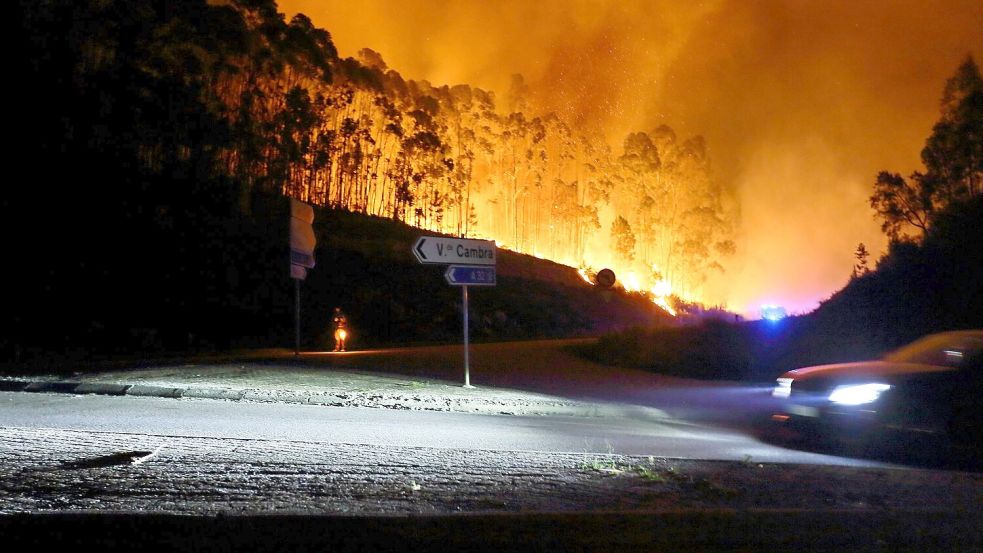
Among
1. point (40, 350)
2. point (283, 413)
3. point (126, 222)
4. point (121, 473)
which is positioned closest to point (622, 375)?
point (283, 413)

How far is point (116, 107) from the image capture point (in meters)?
36.8

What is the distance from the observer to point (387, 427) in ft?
36.1

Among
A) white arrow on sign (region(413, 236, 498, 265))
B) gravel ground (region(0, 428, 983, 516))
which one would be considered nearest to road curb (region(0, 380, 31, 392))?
gravel ground (region(0, 428, 983, 516))

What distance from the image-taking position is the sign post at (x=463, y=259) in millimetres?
16344

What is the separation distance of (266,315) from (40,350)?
36.8ft

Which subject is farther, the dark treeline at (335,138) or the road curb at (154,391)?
the dark treeline at (335,138)

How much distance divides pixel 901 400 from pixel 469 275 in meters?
9.19

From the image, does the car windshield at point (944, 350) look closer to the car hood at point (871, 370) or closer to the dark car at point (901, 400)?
the dark car at point (901, 400)

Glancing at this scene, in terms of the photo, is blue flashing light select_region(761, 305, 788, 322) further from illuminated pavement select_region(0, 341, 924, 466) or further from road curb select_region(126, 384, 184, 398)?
road curb select_region(126, 384, 184, 398)

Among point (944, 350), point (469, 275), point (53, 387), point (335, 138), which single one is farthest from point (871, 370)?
point (335, 138)

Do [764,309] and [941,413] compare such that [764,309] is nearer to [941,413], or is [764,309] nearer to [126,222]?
[941,413]

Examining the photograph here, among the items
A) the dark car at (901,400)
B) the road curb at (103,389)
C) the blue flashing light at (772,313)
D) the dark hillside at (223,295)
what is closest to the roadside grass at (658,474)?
the dark car at (901,400)

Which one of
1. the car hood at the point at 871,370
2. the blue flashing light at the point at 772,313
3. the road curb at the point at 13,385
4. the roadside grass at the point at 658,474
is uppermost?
the blue flashing light at the point at 772,313

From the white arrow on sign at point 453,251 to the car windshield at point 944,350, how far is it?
8.28 m
